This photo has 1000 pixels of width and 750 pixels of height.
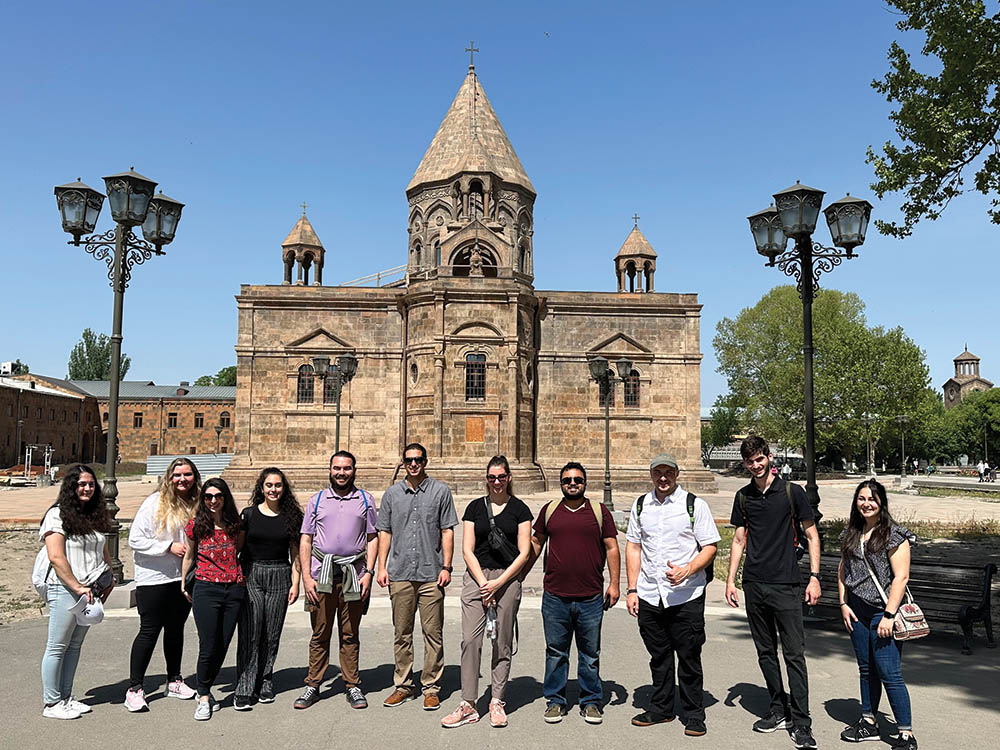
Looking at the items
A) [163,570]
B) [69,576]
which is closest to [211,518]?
[163,570]

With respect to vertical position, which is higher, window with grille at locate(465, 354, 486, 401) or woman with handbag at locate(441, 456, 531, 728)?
window with grille at locate(465, 354, 486, 401)

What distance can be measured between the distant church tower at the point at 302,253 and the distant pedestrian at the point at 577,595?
3111cm

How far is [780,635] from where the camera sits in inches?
212

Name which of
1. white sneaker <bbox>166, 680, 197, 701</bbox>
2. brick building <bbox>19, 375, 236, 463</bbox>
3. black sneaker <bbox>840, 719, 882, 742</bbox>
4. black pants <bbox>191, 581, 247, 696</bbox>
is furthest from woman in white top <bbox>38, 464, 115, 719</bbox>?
brick building <bbox>19, 375, 236, 463</bbox>

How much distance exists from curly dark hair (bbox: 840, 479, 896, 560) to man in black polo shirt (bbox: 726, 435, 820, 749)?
24cm

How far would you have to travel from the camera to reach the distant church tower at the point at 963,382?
408 feet

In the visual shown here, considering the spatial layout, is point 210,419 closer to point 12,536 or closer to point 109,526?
point 12,536

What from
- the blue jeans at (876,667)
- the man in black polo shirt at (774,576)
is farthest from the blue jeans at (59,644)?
the blue jeans at (876,667)

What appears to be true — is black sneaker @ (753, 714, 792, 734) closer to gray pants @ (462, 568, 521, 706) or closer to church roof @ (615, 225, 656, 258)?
gray pants @ (462, 568, 521, 706)

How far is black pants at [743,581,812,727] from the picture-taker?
539cm

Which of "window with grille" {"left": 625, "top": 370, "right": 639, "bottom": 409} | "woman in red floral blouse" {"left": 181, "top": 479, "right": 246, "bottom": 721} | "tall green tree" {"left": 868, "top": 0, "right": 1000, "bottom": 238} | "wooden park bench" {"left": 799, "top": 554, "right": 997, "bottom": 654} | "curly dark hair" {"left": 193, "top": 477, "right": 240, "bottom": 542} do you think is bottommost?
"wooden park bench" {"left": 799, "top": 554, "right": 997, "bottom": 654}

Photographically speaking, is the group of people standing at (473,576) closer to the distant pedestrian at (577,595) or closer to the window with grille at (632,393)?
the distant pedestrian at (577,595)

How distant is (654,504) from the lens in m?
5.76

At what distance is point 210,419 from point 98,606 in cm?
6439
